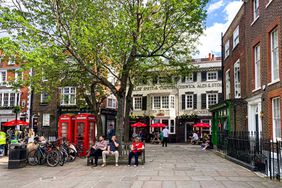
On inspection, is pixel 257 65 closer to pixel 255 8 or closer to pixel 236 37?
pixel 255 8

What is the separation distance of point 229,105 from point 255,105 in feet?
9.66

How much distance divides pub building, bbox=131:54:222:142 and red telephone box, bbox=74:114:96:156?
61.9ft

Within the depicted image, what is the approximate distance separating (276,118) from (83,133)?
1092cm

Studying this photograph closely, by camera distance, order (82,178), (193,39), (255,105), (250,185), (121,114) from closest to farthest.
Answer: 1. (250,185)
2. (82,178)
3. (121,114)
4. (255,105)
5. (193,39)

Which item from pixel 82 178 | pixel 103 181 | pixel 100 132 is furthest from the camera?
pixel 100 132

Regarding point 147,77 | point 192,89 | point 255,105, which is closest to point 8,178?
point 255,105

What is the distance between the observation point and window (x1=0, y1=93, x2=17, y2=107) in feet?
135

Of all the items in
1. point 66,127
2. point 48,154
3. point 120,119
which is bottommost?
point 48,154

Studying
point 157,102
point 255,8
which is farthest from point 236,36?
point 157,102

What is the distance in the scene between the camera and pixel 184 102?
38.0 m

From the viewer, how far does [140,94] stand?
4022cm

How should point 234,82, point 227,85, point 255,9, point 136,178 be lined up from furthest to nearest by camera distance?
point 227,85 → point 234,82 → point 255,9 → point 136,178

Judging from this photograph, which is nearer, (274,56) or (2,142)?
(274,56)

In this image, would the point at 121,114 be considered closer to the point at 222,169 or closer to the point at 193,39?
the point at 222,169
